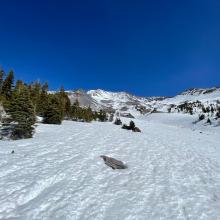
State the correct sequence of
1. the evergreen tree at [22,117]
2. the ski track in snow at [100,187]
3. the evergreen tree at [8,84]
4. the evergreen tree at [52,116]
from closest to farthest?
the ski track in snow at [100,187] < the evergreen tree at [22,117] < the evergreen tree at [52,116] < the evergreen tree at [8,84]

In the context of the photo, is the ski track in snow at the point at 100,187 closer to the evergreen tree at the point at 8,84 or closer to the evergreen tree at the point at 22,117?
the evergreen tree at the point at 22,117

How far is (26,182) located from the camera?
504 inches

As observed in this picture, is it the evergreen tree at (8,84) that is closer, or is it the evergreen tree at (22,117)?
the evergreen tree at (22,117)

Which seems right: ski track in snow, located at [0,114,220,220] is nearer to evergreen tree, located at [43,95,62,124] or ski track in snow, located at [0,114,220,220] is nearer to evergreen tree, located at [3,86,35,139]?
evergreen tree, located at [3,86,35,139]

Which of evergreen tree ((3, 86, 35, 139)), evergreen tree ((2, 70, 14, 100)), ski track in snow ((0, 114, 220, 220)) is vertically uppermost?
evergreen tree ((2, 70, 14, 100))

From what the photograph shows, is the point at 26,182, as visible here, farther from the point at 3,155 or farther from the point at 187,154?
the point at 187,154

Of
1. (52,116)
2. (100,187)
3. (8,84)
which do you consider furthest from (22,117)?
(8,84)

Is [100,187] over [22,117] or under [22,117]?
under

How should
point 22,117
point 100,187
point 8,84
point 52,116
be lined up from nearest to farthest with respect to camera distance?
point 100,187 → point 22,117 → point 52,116 → point 8,84

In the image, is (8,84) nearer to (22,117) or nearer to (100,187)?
(22,117)

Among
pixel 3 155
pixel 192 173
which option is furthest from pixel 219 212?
pixel 3 155

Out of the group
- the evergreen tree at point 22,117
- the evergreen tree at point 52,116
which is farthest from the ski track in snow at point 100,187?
the evergreen tree at point 52,116

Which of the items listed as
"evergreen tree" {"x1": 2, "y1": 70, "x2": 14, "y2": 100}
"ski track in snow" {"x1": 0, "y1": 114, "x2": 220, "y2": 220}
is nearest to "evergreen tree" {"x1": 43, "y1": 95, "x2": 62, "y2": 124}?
"evergreen tree" {"x1": 2, "y1": 70, "x2": 14, "y2": 100}

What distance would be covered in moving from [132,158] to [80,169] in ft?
20.8
